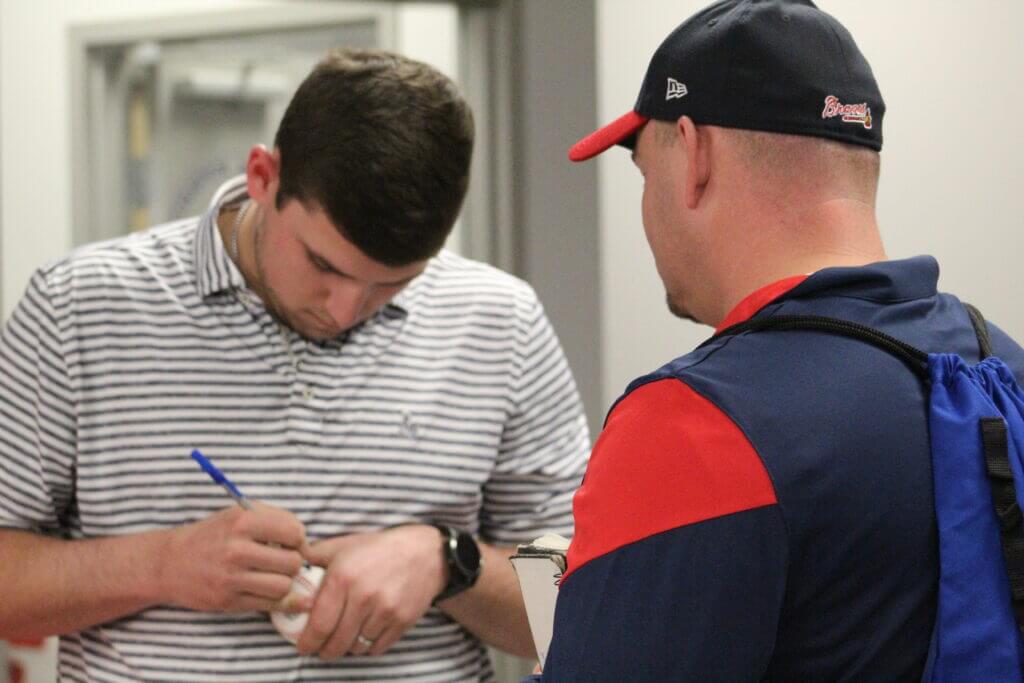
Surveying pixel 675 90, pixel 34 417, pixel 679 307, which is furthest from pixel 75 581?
pixel 675 90

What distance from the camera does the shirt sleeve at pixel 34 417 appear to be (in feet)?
4.53

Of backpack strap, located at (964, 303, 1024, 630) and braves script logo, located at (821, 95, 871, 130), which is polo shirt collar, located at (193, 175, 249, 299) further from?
backpack strap, located at (964, 303, 1024, 630)

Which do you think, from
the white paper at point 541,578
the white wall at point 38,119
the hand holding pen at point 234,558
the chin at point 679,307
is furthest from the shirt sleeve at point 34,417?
the white wall at point 38,119

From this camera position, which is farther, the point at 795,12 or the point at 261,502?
the point at 261,502

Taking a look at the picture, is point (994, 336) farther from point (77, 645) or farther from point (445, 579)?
point (77, 645)

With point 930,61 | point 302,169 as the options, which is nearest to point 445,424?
point 302,169

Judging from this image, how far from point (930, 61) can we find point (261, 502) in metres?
1.13

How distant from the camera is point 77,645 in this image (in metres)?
1.45

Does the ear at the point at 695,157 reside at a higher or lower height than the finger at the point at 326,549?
higher

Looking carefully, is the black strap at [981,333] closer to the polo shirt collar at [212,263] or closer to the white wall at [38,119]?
the polo shirt collar at [212,263]

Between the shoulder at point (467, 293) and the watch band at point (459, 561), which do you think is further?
the shoulder at point (467, 293)

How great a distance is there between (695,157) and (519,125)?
1087 mm

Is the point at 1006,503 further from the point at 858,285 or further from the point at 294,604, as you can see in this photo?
the point at 294,604

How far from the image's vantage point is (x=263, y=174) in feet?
4.68
